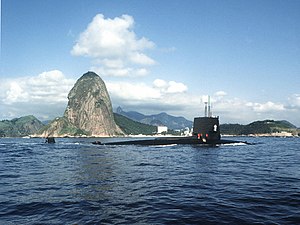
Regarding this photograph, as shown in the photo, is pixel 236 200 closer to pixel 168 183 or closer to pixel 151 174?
pixel 168 183

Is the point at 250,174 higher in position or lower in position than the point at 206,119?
lower

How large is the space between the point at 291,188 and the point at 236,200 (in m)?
5.02

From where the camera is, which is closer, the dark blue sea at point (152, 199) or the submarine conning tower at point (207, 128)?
the dark blue sea at point (152, 199)

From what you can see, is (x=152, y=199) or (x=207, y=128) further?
(x=207, y=128)

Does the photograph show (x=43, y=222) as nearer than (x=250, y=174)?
Yes

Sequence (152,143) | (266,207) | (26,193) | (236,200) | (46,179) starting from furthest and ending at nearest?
(152,143)
(46,179)
(26,193)
(236,200)
(266,207)

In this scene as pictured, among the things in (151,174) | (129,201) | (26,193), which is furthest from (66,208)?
(151,174)

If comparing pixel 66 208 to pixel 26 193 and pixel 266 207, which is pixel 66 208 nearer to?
pixel 26 193

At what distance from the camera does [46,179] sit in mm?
19891

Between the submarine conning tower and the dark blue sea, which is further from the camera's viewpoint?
the submarine conning tower

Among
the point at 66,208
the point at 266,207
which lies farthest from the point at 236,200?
the point at 66,208

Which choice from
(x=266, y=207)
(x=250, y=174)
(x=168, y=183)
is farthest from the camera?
(x=250, y=174)

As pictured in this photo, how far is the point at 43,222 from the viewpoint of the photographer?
10.3 m

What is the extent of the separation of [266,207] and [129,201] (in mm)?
5979
